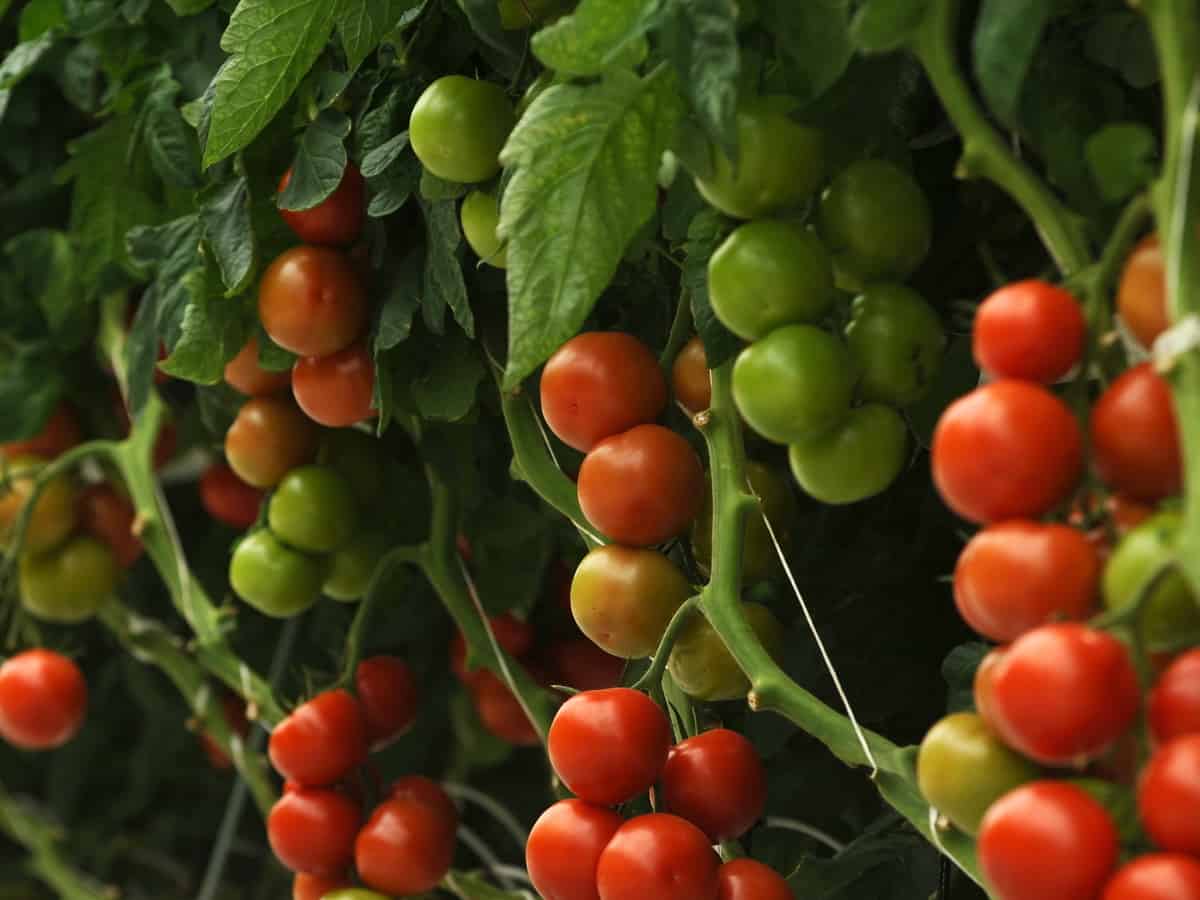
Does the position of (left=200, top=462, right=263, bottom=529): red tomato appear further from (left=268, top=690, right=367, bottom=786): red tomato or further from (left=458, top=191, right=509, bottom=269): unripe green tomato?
(left=458, top=191, right=509, bottom=269): unripe green tomato

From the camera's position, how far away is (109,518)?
990mm

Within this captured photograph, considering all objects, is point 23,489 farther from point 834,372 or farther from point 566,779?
point 834,372

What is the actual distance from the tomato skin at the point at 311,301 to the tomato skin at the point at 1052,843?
0.41 metres

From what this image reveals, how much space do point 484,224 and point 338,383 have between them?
0.14 m

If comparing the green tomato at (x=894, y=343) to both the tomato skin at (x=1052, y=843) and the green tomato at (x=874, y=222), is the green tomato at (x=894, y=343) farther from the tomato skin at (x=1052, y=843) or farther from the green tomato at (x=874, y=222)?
the tomato skin at (x=1052, y=843)

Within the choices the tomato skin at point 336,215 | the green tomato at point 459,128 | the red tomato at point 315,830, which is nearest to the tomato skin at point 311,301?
the tomato skin at point 336,215

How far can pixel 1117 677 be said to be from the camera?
380mm

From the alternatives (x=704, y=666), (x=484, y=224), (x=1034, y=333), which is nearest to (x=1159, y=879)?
(x=1034, y=333)

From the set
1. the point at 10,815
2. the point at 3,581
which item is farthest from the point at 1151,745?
the point at 10,815

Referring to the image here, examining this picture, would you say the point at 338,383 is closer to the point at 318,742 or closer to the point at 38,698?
the point at 318,742

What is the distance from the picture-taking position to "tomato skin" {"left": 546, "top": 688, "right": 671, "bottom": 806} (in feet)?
1.77

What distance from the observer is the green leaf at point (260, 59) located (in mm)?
600

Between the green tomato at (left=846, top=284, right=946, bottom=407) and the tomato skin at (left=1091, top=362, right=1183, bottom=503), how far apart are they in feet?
0.33

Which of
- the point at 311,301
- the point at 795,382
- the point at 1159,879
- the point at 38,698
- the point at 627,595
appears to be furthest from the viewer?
the point at 38,698
